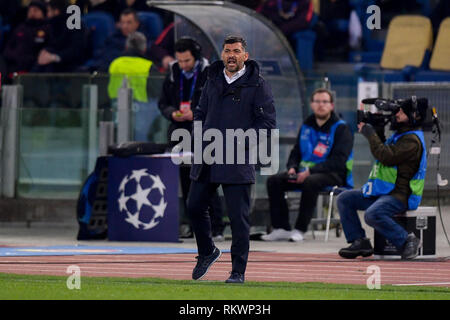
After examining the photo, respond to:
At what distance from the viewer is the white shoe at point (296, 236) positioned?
583 inches

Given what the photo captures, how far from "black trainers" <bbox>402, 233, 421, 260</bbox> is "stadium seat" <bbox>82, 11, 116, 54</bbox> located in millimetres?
10059

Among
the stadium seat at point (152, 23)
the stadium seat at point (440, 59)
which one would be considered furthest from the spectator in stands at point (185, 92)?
the stadium seat at point (440, 59)

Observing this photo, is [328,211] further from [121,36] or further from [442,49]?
[442,49]

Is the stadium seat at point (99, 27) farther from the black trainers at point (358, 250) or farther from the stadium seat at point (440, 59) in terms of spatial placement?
the black trainers at point (358, 250)

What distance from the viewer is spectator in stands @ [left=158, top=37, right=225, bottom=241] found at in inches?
565

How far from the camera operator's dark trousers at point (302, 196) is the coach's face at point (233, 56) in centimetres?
486

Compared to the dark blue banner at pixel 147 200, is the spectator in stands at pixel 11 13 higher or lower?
higher

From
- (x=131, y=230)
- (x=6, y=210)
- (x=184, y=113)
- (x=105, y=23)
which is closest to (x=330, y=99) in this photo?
(x=184, y=113)

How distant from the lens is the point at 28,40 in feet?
70.5

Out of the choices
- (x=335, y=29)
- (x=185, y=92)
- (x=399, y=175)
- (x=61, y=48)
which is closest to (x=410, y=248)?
(x=399, y=175)

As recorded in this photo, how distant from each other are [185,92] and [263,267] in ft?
A: 11.7

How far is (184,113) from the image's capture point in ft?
47.3

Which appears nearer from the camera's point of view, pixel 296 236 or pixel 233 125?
pixel 233 125

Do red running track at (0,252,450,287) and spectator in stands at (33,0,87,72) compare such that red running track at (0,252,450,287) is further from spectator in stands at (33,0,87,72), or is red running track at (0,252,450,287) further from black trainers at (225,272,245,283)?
spectator in stands at (33,0,87,72)
